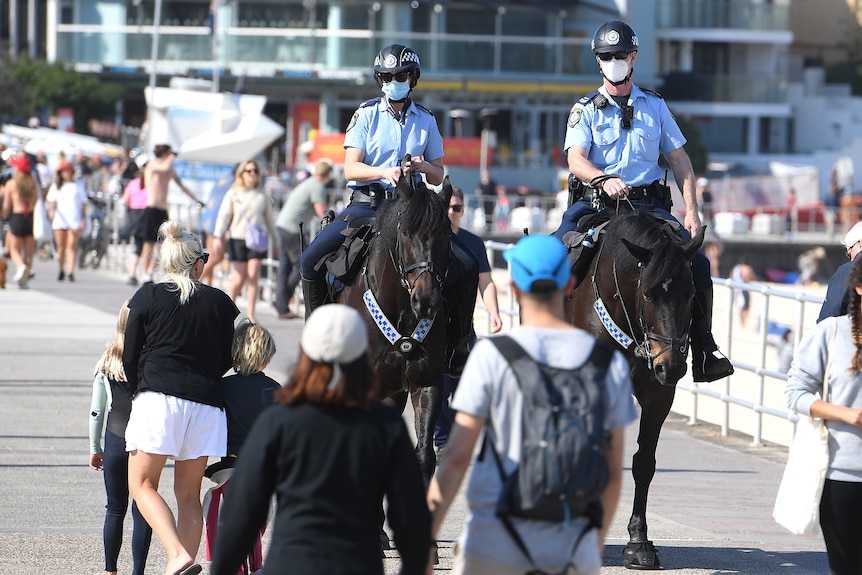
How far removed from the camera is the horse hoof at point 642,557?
824 centimetres

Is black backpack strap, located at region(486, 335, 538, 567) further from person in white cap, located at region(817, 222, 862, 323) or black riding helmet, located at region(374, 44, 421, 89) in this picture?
black riding helmet, located at region(374, 44, 421, 89)

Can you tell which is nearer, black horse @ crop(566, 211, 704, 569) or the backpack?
the backpack

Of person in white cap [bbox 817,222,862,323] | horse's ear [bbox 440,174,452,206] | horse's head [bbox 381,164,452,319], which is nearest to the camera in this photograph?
person in white cap [bbox 817,222,862,323]

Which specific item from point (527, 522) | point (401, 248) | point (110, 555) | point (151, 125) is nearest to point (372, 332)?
point (401, 248)

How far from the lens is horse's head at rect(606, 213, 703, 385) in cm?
801

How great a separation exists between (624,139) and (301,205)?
450 inches

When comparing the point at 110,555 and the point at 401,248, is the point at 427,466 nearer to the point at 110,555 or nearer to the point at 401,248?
the point at 401,248

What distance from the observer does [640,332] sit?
8.36 m

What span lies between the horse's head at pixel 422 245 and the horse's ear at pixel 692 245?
1227mm

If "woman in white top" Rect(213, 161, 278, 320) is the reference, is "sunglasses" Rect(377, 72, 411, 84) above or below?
above

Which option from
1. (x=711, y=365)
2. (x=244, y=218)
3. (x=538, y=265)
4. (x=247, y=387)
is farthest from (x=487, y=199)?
(x=538, y=265)

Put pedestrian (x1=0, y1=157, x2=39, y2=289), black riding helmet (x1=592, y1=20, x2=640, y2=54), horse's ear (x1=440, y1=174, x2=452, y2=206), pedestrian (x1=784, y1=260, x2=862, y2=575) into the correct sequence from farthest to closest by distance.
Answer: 1. pedestrian (x1=0, y1=157, x2=39, y2=289)
2. black riding helmet (x1=592, y1=20, x2=640, y2=54)
3. horse's ear (x1=440, y1=174, x2=452, y2=206)
4. pedestrian (x1=784, y1=260, x2=862, y2=575)

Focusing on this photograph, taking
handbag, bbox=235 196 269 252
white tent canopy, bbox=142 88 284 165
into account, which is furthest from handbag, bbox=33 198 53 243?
white tent canopy, bbox=142 88 284 165

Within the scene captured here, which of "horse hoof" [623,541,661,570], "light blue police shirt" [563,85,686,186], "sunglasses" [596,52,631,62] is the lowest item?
"horse hoof" [623,541,661,570]
